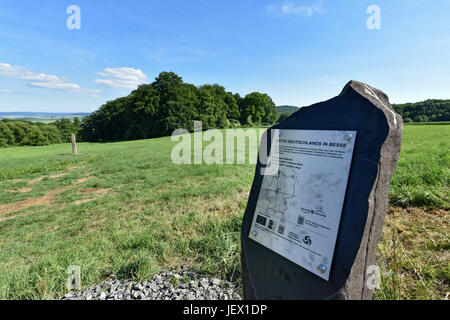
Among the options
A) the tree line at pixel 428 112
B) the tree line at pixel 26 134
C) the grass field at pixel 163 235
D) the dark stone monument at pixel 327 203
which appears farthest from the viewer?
the tree line at pixel 428 112

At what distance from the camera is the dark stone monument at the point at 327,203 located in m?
1.36

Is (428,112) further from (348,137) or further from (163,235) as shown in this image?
(163,235)

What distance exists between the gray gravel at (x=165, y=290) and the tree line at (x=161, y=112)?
3600 centimetres

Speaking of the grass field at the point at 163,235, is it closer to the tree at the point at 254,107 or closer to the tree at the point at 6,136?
the tree at the point at 254,107

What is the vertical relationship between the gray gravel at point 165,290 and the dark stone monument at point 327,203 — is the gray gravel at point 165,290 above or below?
below

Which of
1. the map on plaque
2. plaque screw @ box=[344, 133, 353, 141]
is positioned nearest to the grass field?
the map on plaque

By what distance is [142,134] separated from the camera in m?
39.1

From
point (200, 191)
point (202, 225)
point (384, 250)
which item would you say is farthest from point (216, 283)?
point (200, 191)

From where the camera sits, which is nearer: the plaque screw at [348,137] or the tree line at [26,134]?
the plaque screw at [348,137]

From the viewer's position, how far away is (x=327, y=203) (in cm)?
150

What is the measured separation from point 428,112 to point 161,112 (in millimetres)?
58908

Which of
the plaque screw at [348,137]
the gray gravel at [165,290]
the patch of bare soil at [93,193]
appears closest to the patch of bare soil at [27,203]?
the patch of bare soil at [93,193]

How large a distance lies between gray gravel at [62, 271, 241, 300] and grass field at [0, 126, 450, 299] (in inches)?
4.9

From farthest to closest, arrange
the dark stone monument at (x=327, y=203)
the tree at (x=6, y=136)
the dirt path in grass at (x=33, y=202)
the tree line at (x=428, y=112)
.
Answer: the tree line at (x=428, y=112)
the tree at (x=6, y=136)
the dirt path in grass at (x=33, y=202)
the dark stone monument at (x=327, y=203)
